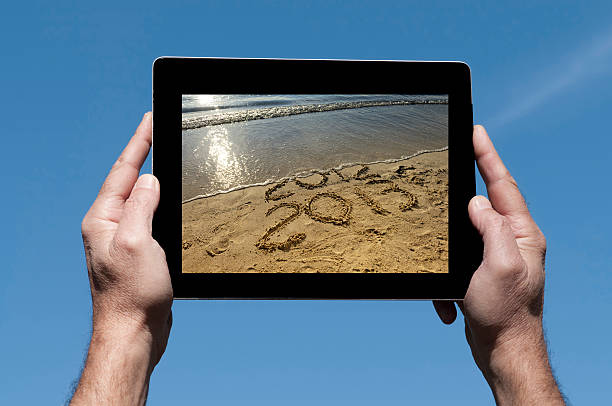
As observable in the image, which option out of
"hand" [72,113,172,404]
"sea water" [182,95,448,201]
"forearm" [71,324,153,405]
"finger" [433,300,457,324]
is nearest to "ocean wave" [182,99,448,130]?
"sea water" [182,95,448,201]

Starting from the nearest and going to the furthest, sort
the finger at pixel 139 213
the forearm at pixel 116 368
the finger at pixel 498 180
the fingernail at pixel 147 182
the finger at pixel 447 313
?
the forearm at pixel 116 368 < the finger at pixel 139 213 < the fingernail at pixel 147 182 < the finger at pixel 498 180 < the finger at pixel 447 313

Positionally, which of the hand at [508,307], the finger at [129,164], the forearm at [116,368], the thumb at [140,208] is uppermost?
the finger at [129,164]

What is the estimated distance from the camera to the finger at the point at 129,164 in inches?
127

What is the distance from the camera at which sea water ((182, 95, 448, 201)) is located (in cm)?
320

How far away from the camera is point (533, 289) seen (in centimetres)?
304

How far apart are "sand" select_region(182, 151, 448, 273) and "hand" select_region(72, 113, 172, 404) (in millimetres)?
275

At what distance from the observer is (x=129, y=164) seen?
3.28 meters

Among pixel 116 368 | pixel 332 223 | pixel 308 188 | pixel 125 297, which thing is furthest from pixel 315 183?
pixel 116 368

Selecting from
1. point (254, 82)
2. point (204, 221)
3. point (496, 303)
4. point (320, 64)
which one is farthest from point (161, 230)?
point (496, 303)

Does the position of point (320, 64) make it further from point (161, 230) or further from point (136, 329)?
point (136, 329)

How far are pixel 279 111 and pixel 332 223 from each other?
0.87m

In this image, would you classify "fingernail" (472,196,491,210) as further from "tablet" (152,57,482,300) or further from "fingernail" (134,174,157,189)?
"fingernail" (134,174,157,189)

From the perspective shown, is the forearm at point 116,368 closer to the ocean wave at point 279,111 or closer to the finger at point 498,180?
the ocean wave at point 279,111

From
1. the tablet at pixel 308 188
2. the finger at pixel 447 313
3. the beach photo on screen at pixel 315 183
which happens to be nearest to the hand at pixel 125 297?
the tablet at pixel 308 188
